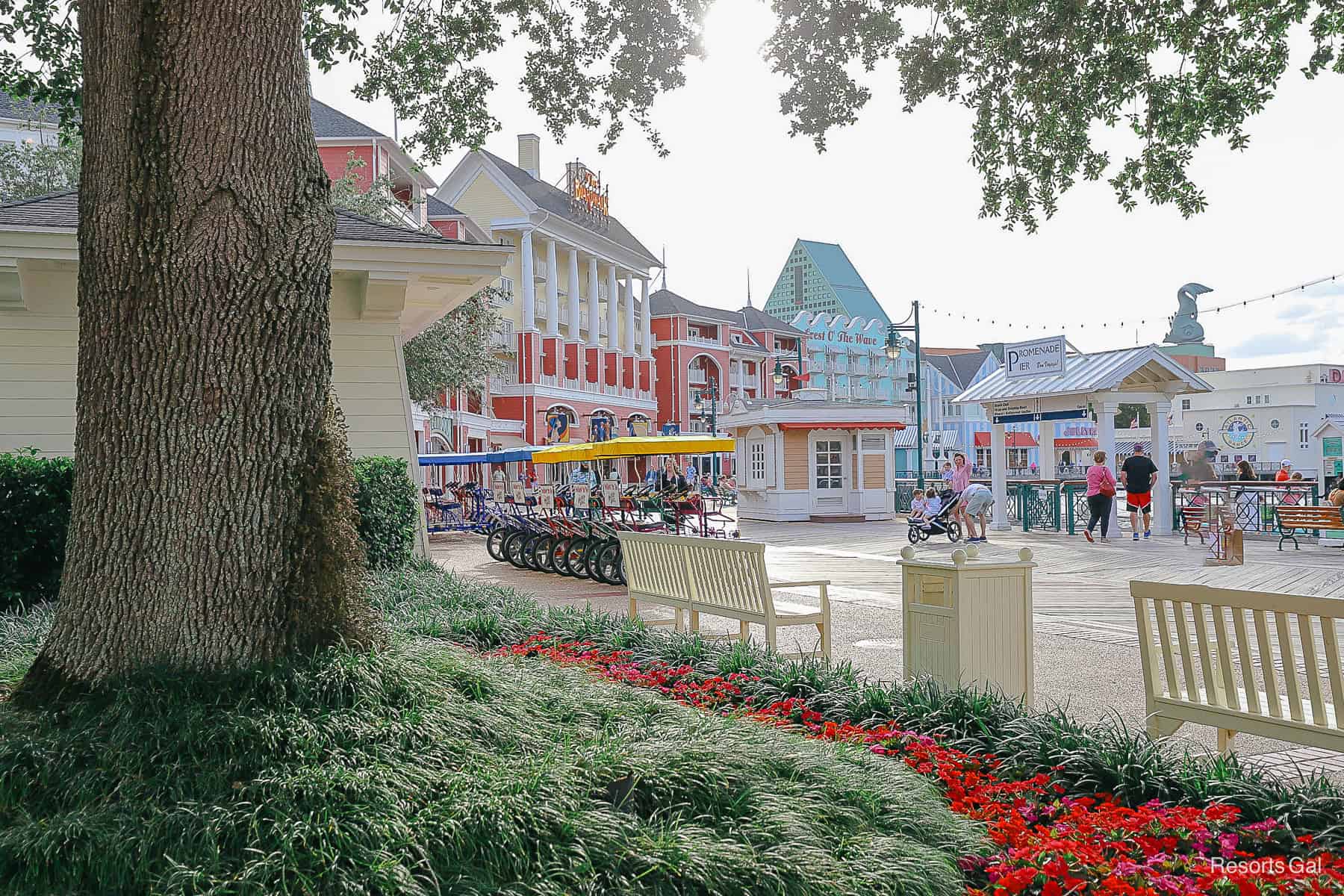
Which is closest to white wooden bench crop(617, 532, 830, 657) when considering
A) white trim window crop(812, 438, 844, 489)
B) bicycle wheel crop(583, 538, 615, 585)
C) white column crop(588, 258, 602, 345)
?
bicycle wheel crop(583, 538, 615, 585)

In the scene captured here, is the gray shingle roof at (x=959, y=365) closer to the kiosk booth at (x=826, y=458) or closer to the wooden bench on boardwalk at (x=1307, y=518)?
the kiosk booth at (x=826, y=458)

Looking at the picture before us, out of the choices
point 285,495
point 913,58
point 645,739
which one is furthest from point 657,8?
point 645,739

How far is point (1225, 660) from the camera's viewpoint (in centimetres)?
418

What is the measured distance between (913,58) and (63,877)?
28.5 ft

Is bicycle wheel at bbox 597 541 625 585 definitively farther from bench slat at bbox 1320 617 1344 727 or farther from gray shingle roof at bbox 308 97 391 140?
gray shingle roof at bbox 308 97 391 140

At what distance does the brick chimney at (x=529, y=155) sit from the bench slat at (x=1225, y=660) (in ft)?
179

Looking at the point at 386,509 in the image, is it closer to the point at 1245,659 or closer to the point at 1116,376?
the point at 1245,659

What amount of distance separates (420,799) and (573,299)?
4802cm

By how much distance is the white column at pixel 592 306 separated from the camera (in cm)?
5219

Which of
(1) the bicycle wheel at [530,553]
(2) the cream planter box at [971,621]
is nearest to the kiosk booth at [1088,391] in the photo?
(1) the bicycle wheel at [530,553]

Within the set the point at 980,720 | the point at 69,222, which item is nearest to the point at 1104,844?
the point at 980,720

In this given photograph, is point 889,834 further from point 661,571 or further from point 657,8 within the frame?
point 657,8

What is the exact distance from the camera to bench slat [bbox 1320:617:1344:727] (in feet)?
12.4

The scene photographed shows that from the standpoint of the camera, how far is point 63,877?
2951mm
